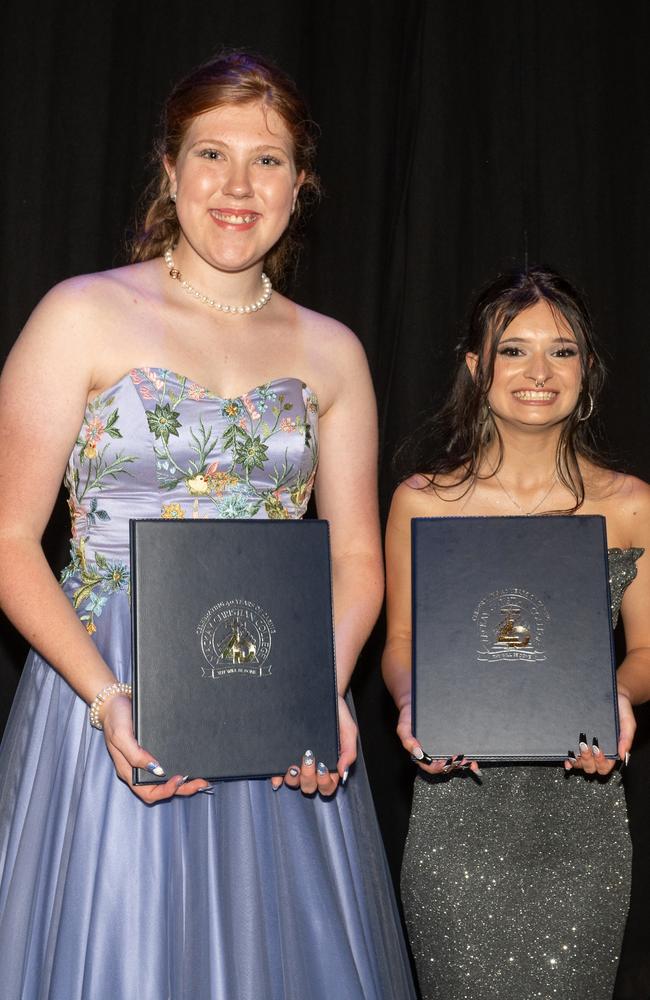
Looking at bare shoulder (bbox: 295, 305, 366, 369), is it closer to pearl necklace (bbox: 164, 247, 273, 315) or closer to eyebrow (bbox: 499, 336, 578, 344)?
pearl necklace (bbox: 164, 247, 273, 315)

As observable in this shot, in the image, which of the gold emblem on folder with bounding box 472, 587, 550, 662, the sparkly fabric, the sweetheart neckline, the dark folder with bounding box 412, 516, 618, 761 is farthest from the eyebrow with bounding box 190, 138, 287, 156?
the sparkly fabric

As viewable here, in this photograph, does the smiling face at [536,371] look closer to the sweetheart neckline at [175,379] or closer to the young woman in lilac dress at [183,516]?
the young woman in lilac dress at [183,516]

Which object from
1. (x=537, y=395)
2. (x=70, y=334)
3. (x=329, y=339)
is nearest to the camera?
(x=70, y=334)

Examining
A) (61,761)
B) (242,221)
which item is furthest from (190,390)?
(61,761)

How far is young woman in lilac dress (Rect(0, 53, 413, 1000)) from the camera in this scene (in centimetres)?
166

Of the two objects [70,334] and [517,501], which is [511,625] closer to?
[517,501]

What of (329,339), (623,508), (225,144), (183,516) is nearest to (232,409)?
(183,516)

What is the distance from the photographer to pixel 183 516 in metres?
1.83

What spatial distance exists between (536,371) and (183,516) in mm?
736

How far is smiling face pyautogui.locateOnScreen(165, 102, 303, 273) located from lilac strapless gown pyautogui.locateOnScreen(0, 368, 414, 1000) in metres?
0.23

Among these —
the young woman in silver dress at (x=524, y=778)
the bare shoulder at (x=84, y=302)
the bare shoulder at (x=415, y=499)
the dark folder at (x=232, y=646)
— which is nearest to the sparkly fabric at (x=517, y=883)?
the young woman in silver dress at (x=524, y=778)

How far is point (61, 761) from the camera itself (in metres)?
1.77

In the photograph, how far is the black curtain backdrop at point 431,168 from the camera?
2.82 m

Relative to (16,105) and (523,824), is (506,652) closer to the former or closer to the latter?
(523,824)
